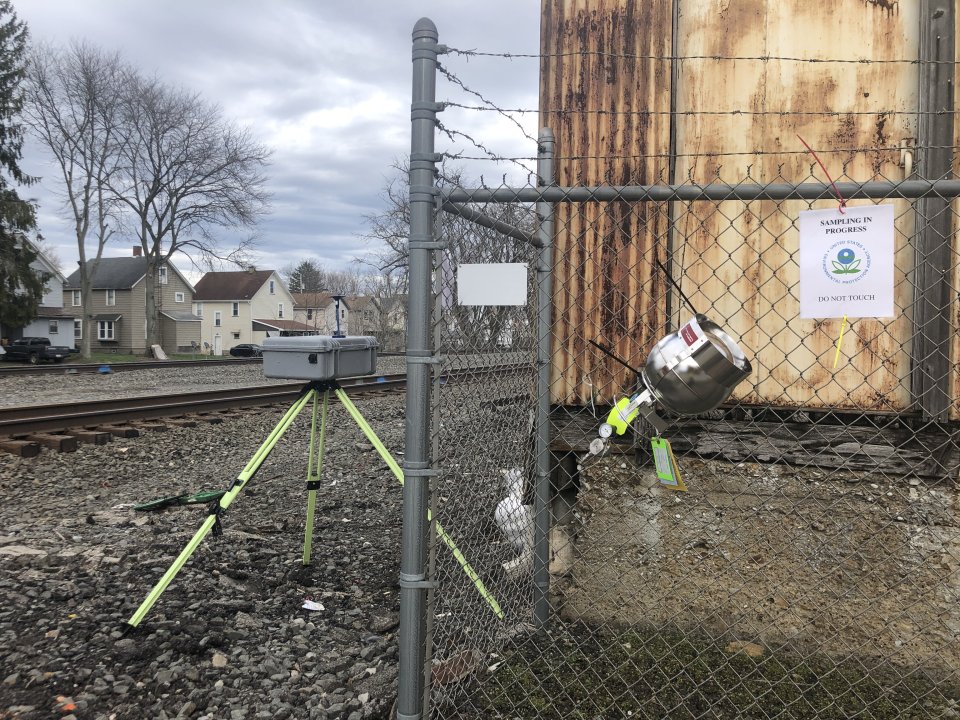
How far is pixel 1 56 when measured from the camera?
2950cm

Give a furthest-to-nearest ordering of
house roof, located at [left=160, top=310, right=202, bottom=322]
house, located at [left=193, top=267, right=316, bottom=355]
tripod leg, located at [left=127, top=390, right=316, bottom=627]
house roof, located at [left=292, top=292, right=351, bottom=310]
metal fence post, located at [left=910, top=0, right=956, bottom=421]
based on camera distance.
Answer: house roof, located at [left=292, top=292, right=351, bottom=310] → house, located at [left=193, top=267, right=316, bottom=355] → house roof, located at [left=160, top=310, right=202, bottom=322] → tripod leg, located at [left=127, top=390, right=316, bottom=627] → metal fence post, located at [left=910, top=0, right=956, bottom=421]

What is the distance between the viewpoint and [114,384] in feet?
54.9

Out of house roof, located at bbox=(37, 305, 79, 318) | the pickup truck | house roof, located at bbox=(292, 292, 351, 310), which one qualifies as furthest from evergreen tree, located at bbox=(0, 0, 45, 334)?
house roof, located at bbox=(292, 292, 351, 310)

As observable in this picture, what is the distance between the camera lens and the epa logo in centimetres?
221

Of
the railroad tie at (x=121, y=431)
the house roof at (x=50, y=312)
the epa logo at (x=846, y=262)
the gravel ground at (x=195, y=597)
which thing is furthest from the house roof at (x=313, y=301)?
the epa logo at (x=846, y=262)

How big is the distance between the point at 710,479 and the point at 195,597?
280cm

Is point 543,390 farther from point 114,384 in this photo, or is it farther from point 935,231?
point 114,384

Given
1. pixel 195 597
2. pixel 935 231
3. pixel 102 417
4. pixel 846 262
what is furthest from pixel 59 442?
pixel 935 231

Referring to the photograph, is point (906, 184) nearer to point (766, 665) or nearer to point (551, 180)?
point (551, 180)

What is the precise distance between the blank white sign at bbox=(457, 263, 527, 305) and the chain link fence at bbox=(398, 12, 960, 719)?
14cm

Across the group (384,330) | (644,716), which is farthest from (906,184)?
(384,330)

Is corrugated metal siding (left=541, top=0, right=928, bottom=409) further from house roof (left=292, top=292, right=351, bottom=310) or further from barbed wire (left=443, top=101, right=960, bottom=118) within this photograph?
house roof (left=292, top=292, right=351, bottom=310)

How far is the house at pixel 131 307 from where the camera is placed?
162 ft

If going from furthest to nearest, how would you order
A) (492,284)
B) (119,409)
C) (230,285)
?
(230,285) < (119,409) < (492,284)
